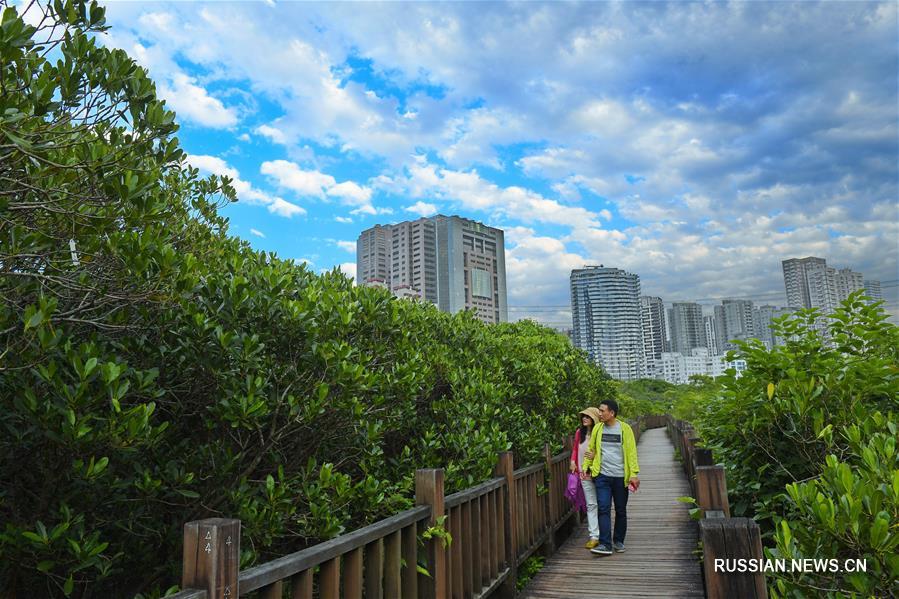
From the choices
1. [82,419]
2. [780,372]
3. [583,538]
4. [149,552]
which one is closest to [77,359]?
[82,419]

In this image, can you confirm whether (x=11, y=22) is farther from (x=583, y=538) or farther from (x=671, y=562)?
(x=583, y=538)

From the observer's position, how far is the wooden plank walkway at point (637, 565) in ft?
17.6

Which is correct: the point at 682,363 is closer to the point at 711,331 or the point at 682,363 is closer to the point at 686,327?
the point at 686,327

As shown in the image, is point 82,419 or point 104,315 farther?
point 104,315

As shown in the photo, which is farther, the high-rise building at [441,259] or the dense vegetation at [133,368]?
the high-rise building at [441,259]

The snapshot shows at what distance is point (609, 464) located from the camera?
642 cm

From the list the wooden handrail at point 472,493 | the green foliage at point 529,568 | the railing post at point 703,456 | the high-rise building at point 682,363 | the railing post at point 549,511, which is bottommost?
the green foliage at point 529,568

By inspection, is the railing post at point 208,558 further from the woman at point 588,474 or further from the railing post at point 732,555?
the woman at point 588,474

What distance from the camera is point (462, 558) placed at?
14.0ft

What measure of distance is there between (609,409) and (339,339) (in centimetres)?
381

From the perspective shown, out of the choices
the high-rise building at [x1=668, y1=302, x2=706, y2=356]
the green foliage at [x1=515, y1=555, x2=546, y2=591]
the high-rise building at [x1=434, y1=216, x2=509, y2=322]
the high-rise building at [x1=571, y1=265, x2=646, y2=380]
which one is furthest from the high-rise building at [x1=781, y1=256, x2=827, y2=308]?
the high-rise building at [x1=668, y1=302, x2=706, y2=356]

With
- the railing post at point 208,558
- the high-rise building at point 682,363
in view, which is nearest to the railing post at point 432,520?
the railing post at point 208,558

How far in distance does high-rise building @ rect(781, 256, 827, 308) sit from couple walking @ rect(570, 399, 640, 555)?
3288cm

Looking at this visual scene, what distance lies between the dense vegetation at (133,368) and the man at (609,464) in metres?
3.05
